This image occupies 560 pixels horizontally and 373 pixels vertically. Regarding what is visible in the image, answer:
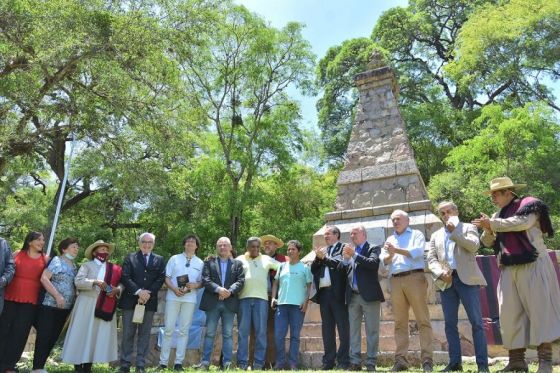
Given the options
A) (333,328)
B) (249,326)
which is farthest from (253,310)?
(333,328)

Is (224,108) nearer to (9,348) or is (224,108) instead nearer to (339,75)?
(339,75)

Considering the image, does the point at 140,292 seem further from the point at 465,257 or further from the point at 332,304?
the point at 465,257

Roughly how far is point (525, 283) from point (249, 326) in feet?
9.94

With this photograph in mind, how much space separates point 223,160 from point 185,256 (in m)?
14.3

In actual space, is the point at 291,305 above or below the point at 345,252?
below

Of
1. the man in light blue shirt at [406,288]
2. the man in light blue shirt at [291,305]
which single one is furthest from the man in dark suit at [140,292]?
the man in light blue shirt at [406,288]

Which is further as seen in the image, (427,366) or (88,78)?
(88,78)

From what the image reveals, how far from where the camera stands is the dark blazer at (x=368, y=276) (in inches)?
194

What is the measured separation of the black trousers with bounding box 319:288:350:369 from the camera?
5.09 meters

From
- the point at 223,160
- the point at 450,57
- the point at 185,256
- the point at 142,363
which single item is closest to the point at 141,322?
the point at 142,363

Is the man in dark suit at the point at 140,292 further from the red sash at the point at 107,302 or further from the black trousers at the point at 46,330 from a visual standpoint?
the black trousers at the point at 46,330

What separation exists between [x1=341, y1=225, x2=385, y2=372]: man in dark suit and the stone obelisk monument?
208cm

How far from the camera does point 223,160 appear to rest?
19.7 m

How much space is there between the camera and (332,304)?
523 centimetres
